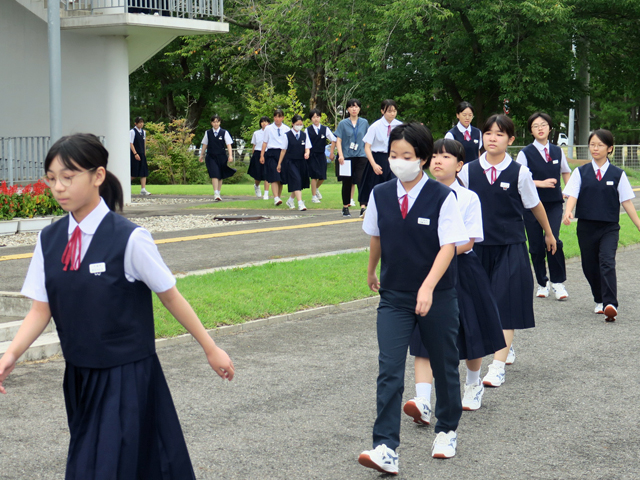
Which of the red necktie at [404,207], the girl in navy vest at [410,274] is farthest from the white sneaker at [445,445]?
the red necktie at [404,207]

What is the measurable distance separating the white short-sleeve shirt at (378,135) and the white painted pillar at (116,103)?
847 cm

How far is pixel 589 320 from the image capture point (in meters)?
8.26

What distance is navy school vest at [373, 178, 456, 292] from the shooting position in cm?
418

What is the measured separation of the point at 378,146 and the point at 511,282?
7.72m

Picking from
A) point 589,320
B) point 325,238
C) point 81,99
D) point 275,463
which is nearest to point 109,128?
point 81,99

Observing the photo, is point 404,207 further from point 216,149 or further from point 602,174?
point 216,149

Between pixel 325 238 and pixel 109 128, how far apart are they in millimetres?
8867

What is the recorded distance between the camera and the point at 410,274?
4.23 m

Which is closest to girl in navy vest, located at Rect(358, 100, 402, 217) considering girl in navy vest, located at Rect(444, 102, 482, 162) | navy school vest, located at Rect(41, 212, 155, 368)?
girl in navy vest, located at Rect(444, 102, 482, 162)

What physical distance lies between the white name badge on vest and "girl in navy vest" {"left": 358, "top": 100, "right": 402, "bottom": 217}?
9.66m

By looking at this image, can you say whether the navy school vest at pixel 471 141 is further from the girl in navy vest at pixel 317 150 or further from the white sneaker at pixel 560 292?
the girl in navy vest at pixel 317 150

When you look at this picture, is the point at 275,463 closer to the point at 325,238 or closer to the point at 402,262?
the point at 402,262

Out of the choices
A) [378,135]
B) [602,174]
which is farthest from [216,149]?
[602,174]

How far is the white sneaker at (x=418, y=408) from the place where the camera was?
4824 millimetres
